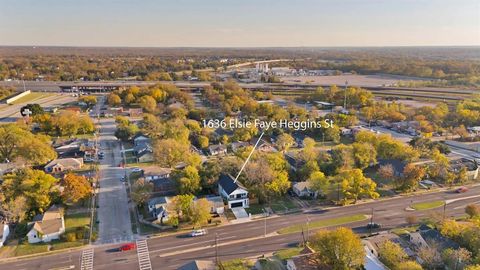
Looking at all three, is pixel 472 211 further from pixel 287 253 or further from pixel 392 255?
pixel 287 253

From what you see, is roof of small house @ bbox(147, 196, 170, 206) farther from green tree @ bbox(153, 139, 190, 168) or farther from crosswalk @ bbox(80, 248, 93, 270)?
green tree @ bbox(153, 139, 190, 168)

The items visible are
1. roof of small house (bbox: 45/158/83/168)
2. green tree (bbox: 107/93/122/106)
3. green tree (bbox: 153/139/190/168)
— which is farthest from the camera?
green tree (bbox: 107/93/122/106)

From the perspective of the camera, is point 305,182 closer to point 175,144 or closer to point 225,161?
point 225,161

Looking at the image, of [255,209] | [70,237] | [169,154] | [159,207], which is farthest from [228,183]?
[70,237]

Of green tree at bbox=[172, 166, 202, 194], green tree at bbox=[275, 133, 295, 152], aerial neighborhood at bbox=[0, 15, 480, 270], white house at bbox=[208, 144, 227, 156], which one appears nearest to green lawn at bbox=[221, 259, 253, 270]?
aerial neighborhood at bbox=[0, 15, 480, 270]

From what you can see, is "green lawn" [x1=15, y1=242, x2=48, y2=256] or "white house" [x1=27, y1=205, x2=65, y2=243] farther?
"white house" [x1=27, y1=205, x2=65, y2=243]

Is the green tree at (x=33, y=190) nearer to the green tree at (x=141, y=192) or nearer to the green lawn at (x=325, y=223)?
the green tree at (x=141, y=192)
